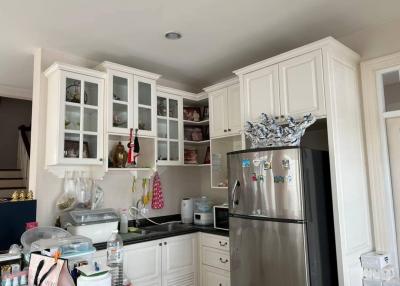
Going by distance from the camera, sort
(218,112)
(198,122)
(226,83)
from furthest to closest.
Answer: (198,122) < (218,112) < (226,83)

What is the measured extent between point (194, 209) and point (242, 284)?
137 centimetres

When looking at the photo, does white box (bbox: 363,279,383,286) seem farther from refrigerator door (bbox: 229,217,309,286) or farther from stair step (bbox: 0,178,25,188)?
stair step (bbox: 0,178,25,188)

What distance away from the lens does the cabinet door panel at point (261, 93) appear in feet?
8.96

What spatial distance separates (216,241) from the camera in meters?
3.15

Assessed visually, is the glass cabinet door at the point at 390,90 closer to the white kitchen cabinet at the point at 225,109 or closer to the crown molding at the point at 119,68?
the white kitchen cabinet at the point at 225,109

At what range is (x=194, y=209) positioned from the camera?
3764 mm

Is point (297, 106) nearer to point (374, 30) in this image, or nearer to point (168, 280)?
point (374, 30)

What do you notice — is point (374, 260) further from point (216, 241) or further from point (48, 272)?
point (48, 272)

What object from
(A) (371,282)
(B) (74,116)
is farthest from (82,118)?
(A) (371,282)

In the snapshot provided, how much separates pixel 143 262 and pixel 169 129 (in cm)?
153

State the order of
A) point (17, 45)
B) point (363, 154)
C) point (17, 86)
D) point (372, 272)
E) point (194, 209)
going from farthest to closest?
point (17, 86)
point (194, 209)
point (17, 45)
point (363, 154)
point (372, 272)

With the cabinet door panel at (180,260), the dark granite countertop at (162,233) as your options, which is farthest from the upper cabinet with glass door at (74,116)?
the cabinet door panel at (180,260)

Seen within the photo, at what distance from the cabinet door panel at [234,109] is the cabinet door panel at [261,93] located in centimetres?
37

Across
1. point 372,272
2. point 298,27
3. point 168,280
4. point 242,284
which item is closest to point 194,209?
point 168,280
